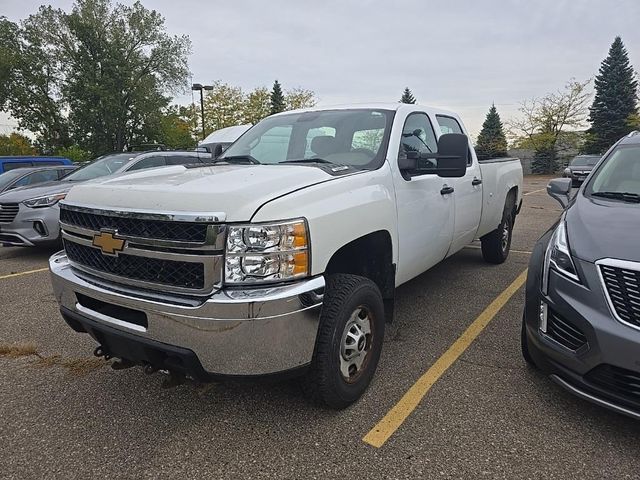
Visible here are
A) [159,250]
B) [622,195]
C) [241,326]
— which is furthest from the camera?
[622,195]

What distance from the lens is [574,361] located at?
2.32m

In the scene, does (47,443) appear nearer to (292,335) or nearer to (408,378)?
(292,335)

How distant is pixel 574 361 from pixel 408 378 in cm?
104

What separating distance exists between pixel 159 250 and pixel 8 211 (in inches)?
234

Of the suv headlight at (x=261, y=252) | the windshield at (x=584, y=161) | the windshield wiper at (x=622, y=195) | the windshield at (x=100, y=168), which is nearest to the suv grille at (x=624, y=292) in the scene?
the windshield wiper at (x=622, y=195)

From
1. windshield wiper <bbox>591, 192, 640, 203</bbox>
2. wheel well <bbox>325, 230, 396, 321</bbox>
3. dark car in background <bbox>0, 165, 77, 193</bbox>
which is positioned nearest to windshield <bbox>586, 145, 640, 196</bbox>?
windshield wiper <bbox>591, 192, 640, 203</bbox>

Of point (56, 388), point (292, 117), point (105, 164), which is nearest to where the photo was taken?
point (56, 388)

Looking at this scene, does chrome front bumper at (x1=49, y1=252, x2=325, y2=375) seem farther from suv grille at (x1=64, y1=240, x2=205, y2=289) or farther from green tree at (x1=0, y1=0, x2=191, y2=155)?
green tree at (x1=0, y1=0, x2=191, y2=155)

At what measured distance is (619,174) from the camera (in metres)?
3.37

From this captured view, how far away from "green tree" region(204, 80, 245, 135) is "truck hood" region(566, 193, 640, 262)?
3656 centimetres

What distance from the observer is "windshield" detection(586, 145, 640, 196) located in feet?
10.5

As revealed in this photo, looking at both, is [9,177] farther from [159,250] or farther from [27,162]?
[159,250]

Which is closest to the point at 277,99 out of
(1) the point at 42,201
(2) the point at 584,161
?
(2) the point at 584,161

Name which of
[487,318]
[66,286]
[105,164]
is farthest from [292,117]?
[105,164]
